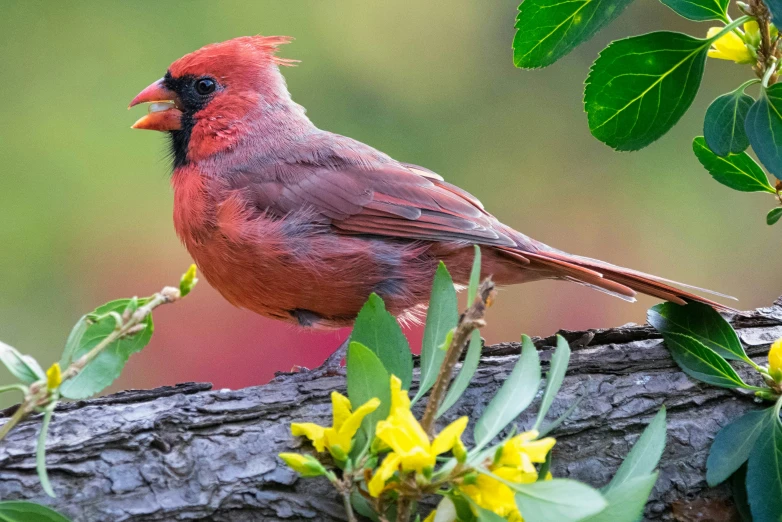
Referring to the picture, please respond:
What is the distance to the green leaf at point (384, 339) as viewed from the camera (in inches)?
66.4

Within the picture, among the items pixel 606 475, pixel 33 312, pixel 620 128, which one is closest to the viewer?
pixel 620 128

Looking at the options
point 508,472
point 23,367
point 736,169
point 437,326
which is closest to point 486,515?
point 508,472

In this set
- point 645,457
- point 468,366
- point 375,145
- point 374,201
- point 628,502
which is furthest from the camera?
point 375,145

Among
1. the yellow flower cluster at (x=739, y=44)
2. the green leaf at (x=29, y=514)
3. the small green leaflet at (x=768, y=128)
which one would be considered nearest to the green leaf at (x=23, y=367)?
the green leaf at (x=29, y=514)

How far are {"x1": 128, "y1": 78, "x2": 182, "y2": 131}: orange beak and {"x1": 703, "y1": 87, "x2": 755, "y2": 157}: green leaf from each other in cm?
174

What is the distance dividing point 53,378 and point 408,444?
1.77 ft

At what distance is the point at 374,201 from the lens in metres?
2.60

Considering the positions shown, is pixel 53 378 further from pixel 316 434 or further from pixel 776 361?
pixel 776 361

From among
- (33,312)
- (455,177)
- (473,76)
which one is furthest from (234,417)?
(473,76)

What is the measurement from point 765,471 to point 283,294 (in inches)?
51.5

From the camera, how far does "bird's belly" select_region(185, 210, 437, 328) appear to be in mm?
2469

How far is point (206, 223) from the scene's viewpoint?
256cm

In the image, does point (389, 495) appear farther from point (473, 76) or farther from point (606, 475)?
point (473, 76)

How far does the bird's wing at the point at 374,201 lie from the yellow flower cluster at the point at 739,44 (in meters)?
0.84
